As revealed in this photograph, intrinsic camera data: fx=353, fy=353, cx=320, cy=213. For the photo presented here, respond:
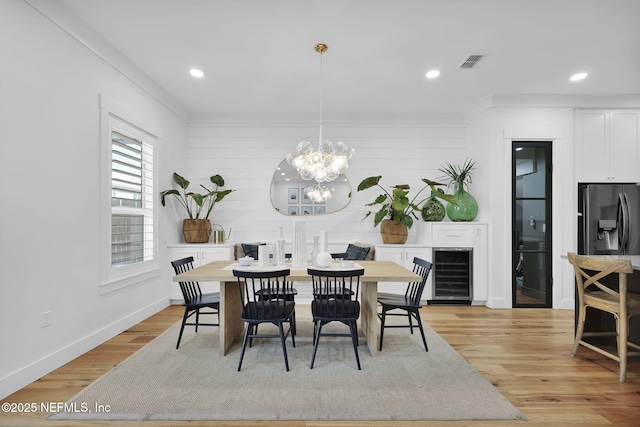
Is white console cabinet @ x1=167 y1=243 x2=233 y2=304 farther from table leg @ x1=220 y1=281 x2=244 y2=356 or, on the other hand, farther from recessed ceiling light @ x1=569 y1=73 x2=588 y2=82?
recessed ceiling light @ x1=569 y1=73 x2=588 y2=82

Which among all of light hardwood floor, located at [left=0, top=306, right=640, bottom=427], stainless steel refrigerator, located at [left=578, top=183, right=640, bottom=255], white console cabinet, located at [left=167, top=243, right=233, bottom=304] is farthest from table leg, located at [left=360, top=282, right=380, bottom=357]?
stainless steel refrigerator, located at [left=578, top=183, right=640, bottom=255]

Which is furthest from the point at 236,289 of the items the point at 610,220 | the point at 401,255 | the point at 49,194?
the point at 610,220

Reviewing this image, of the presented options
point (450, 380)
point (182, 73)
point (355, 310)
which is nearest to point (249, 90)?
point (182, 73)

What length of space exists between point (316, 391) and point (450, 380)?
1024 mm

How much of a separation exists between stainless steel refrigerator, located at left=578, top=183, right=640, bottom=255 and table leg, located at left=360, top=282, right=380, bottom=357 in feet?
10.7

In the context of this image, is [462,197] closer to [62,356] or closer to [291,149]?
[291,149]

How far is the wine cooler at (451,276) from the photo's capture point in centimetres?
504

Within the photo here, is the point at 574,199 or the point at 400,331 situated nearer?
the point at 400,331

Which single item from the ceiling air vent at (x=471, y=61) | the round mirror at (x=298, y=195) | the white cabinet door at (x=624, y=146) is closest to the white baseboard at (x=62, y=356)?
the round mirror at (x=298, y=195)

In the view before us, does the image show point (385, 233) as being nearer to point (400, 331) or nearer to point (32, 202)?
point (400, 331)

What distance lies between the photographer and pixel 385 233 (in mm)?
5250

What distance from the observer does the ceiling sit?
282cm

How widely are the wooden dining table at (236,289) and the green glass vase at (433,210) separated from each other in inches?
76.5

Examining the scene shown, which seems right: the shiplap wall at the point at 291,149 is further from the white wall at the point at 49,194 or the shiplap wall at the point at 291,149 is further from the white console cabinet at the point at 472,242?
the white wall at the point at 49,194
